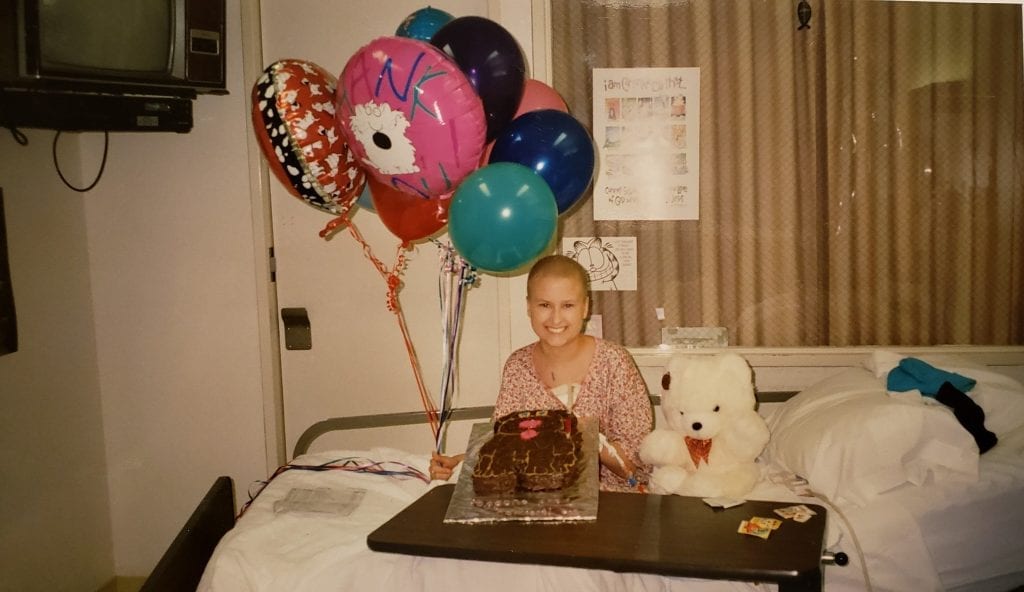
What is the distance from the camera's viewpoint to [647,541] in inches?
55.1

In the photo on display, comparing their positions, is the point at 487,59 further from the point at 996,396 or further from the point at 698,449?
the point at 996,396

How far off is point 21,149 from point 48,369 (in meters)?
0.79

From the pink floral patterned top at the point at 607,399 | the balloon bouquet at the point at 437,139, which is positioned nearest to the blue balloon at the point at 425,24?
the balloon bouquet at the point at 437,139

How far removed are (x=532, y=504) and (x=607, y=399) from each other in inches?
25.8

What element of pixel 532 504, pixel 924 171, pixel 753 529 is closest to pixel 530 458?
pixel 532 504

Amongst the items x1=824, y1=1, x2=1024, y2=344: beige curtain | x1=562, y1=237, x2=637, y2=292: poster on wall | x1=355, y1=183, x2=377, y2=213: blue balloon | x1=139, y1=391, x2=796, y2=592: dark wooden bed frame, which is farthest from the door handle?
x1=824, y1=1, x2=1024, y2=344: beige curtain

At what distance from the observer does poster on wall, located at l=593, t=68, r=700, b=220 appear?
8.39 ft

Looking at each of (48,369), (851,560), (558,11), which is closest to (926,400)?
(851,560)

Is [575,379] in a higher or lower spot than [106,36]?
lower

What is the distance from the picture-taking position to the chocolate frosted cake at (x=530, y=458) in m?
1.58

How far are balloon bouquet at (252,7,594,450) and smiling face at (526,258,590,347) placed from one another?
0.62ft

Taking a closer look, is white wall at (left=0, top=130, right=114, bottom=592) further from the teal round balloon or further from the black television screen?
the teal round balloon

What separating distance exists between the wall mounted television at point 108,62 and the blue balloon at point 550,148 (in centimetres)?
115

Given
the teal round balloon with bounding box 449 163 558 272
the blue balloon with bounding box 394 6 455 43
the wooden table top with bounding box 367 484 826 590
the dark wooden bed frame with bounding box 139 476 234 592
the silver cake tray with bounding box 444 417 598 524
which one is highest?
the blue balloon with bounding box 394 6 455 43
